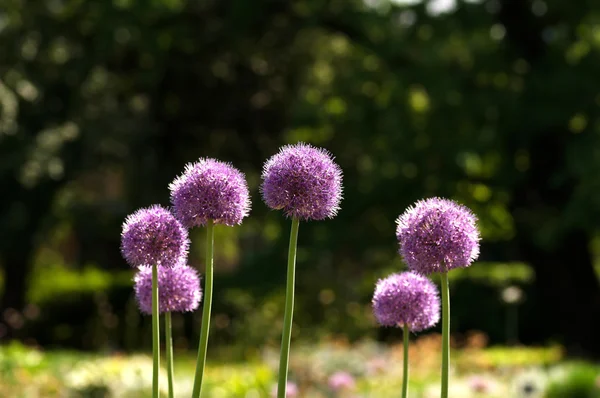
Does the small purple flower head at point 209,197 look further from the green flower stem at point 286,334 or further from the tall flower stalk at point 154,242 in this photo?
the green flower stem at point 286,334

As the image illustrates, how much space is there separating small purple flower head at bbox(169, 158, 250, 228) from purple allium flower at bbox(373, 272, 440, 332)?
2.11ft

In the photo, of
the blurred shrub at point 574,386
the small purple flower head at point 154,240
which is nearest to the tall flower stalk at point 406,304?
the small purple flower head at point 154,240

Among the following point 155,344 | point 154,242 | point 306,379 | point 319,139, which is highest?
point 319,139

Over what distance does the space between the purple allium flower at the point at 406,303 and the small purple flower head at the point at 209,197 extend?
642 millimetres

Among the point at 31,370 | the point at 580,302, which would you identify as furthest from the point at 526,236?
the point at 31,370

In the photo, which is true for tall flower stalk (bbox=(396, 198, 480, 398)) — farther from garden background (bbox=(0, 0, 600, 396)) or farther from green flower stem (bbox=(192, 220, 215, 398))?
garden background (bbox=(0, 0, 600, 396))

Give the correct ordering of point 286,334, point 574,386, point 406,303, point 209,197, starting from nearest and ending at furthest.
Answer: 1. point 286,334
2. point 209,197
3. point 406,303
4. point 574,386

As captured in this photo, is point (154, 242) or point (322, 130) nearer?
point (154, 242)

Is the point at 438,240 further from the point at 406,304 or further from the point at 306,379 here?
the point at 306,379

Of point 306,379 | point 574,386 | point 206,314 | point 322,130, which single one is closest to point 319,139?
point 322,130

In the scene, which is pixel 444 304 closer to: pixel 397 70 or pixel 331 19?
pixel 397 70

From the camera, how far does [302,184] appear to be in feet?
8.62

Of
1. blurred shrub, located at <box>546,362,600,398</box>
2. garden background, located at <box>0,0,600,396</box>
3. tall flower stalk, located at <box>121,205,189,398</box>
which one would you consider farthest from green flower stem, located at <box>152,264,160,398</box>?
garden background, located at <box>0,0,600,396</box>

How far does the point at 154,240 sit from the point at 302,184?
50cm
